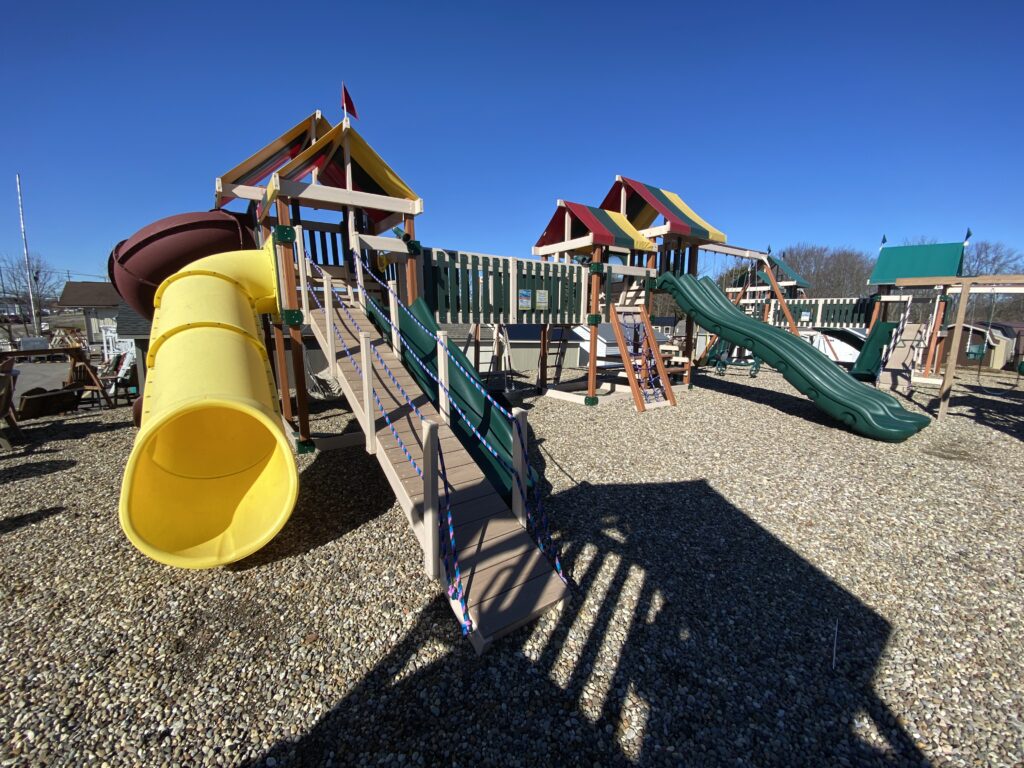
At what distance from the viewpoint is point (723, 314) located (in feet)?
36.4

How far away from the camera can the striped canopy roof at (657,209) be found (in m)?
11.2

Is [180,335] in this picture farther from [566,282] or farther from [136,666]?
[566,282]

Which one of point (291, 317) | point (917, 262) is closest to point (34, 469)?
point (291, 317)

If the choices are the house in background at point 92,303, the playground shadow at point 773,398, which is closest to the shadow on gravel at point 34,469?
the playground shadow at point 773,398

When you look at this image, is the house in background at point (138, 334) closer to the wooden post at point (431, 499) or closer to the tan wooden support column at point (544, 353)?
the tan wooden support column at point (544, 353)

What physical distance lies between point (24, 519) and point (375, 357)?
409 centimetres

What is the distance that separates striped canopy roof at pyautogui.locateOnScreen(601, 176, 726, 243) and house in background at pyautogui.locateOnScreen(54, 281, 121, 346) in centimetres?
3600

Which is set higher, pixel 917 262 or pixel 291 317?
pixel 917 262

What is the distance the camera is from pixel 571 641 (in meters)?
3.07

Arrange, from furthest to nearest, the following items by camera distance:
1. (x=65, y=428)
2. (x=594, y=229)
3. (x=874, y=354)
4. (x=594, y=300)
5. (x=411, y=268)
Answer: (x=874, y=354) < (x=594, y=300) < (x=594, y=229) < (x=65, y=428) < (x=411, y=268)

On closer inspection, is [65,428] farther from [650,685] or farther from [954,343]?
[954,343]

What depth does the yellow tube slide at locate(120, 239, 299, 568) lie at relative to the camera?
330 centimetres

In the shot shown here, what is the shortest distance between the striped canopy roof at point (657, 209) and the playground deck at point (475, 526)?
898 cm

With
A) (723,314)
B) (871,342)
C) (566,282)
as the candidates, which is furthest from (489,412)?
(871,342)
